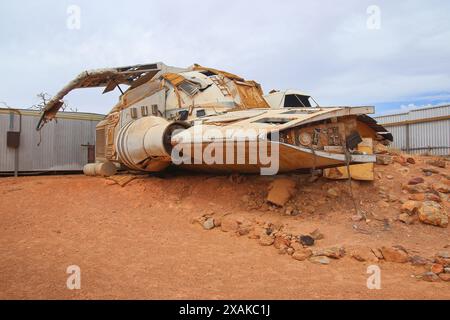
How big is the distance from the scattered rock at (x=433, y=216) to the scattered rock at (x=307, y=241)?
2180 mm

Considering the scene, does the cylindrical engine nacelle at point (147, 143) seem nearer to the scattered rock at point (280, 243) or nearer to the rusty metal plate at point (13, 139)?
the scattered rock at point (280, 243)

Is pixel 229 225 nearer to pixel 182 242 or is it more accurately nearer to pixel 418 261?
pixel 182 242

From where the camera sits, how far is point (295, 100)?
11.1 m

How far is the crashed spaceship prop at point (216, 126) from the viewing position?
6977 mm

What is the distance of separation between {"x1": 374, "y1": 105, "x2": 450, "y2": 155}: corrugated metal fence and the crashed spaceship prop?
28.0 feet

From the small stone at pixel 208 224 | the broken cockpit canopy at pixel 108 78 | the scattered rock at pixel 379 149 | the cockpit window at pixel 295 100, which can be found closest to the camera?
the small stone at pixel 208 224

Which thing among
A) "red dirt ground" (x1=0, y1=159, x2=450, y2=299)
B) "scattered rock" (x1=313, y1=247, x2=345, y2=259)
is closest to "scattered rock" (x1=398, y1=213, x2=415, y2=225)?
"red dirt ground" (x1=0, y1=159, x2=450, y2=299)

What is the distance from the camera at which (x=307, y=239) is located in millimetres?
6258

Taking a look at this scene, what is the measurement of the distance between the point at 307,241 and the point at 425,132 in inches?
579

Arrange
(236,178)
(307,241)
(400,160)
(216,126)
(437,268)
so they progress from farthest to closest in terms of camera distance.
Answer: (400,160) < (236,178) < (216,126) < (307,241) < (437,268)

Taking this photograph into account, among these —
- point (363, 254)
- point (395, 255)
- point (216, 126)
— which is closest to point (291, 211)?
point (363, 254)

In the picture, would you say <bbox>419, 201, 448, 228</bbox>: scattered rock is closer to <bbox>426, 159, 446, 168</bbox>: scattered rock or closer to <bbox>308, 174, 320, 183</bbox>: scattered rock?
<bbox>308, 174, 320, 183</bbox>: scattered rock

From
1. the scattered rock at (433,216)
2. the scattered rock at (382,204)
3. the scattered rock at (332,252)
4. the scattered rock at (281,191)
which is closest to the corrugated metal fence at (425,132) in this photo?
the scattered rock at (382,204)

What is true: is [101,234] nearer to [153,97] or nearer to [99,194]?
[99,194]
